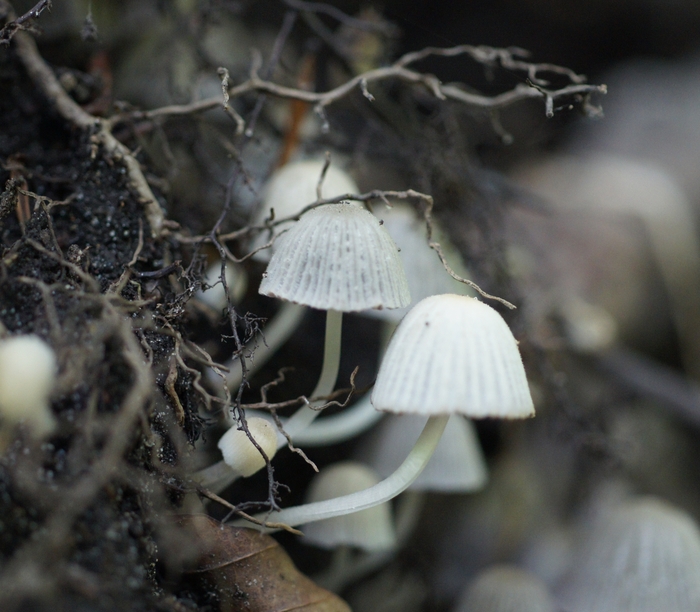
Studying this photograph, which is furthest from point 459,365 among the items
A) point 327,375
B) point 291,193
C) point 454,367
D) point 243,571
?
point 291,193

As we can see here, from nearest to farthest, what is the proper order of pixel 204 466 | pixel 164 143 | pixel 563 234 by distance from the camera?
pixel 204 466 < pixel 164 143 < pixel 563 234

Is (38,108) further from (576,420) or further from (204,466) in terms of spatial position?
(576,420)

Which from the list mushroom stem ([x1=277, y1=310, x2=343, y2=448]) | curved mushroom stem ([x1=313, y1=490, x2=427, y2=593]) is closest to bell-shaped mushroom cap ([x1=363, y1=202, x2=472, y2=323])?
mushroom stem ([x1=277, y1=310, x2=343, y2=448])

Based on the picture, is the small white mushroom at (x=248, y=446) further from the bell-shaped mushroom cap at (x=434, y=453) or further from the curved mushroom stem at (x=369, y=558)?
the bell-shaped mushroom cap at (x=434, y=453)

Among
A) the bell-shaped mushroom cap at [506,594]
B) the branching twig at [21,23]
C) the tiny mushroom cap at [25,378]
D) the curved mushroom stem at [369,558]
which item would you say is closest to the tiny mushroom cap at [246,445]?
the tiny mushroom cap at [25,378]

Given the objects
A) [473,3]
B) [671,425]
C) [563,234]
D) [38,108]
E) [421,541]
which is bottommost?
[421,541]

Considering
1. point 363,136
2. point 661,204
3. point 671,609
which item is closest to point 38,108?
point 363,136
